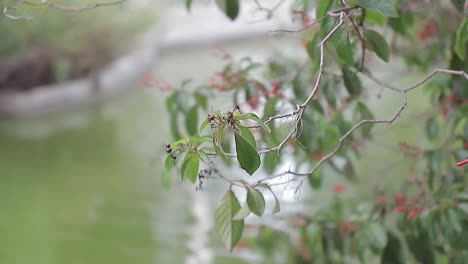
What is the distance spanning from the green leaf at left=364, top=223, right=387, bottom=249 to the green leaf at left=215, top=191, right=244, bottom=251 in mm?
413

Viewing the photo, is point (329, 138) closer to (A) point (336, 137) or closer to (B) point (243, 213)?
(A) point (336, 137)

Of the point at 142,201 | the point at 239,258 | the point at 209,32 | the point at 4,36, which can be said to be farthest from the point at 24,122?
the point at 209,32

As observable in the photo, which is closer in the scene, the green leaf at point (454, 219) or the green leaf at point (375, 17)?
the green leaf at point (375, 17)

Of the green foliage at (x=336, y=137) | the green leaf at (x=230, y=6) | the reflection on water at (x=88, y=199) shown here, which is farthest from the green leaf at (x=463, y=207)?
the reflection on water at (x=88, y=199)

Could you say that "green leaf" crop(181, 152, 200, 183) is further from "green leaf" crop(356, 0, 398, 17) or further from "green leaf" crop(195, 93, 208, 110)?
"green leaf" crop(195, 93, 208, 110)

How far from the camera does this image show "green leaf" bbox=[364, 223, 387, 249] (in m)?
1.29

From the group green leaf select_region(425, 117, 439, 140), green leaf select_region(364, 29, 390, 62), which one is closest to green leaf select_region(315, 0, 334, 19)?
green leaf select_region(364, 29, 390, 62)

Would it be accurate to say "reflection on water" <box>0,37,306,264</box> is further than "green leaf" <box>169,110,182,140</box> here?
Yes

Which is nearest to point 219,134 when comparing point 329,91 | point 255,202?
point 255,202

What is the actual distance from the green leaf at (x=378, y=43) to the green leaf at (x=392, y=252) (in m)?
0.46

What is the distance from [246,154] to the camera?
800 millimetres

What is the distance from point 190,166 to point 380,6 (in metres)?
0.37

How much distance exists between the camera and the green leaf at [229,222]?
982 millimetres

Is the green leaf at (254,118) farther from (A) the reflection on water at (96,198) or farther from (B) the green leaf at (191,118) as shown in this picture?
(A) the reflection on water at (96,198)
